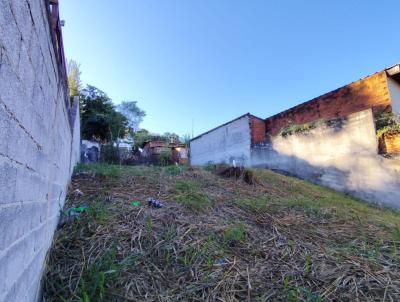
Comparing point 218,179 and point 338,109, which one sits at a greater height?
point 338,109

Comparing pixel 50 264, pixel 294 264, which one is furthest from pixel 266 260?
pixel 50 264

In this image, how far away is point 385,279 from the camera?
1.74m

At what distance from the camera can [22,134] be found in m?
0.80

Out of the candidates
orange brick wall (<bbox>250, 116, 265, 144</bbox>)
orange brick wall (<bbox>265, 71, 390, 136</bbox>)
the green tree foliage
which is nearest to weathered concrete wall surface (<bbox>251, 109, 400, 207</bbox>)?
orange brick wall (<bbox>265, 71, 390, 136</bbox>)

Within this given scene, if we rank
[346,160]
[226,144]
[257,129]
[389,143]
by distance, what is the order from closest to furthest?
[389,143] → [346,160] → [257,129] → [226,144]

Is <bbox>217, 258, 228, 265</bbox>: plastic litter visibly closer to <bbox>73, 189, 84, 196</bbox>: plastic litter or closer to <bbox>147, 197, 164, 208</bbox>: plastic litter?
<bbox>147, 197, 164, 208</bbox>: plastic litter

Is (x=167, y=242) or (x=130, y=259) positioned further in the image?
(x=167, y=242)

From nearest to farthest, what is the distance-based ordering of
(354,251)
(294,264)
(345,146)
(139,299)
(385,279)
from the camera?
(139,299)
(385,279)
(294,264)
(354,251)
(345,146)

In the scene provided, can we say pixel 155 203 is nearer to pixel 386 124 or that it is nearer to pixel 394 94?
pixel 386 124

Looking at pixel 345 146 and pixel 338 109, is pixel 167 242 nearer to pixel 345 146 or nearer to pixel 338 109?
pixel 345 146

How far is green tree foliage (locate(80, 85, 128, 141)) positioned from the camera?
1274cm

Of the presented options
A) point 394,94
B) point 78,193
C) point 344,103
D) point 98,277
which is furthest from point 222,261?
point 344,103

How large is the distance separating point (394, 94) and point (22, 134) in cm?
880

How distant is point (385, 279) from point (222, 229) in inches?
52.5
